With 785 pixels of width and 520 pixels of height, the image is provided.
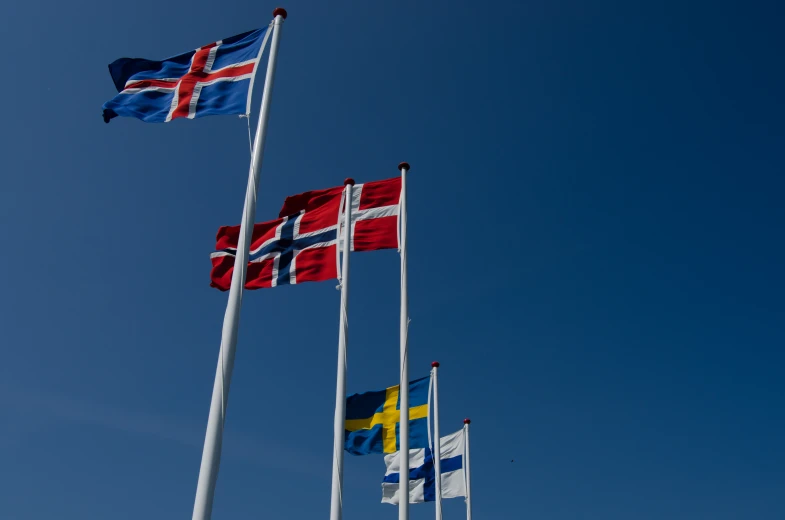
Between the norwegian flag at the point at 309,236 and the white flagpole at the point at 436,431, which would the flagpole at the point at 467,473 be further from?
the norwegian flag at the point at 309,236

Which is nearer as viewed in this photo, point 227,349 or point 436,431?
point 227,349

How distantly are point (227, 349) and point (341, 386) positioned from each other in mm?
4756

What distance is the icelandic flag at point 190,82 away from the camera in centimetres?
1323

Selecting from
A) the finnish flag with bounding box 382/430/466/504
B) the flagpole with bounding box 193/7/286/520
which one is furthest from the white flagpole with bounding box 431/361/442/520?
the flagpole with bounding box 193/7/286/520

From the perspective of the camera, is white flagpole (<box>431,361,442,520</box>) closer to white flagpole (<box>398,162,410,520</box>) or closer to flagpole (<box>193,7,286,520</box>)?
white flagpole (<box>398,162,410,520</box>)

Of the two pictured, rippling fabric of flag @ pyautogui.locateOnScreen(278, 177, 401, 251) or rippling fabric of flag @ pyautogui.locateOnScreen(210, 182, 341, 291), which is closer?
A: rippling fabric of flag @ pyautogui.locateOnScreen(210, 182, 341, 291)

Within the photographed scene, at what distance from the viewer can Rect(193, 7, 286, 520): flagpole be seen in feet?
29.4

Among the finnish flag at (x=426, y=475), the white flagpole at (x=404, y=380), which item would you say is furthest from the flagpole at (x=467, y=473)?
the white flagpole at (x=404, y=380)

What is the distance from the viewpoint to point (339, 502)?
13.3 m

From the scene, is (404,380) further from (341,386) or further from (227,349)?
(227,349)

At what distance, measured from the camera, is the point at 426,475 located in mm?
26781

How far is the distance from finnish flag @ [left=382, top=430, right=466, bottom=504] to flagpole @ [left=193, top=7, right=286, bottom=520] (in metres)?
17.3

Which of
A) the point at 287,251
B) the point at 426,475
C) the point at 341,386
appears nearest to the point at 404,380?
the point at 341,386

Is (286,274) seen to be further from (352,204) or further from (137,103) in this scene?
(137,103)
